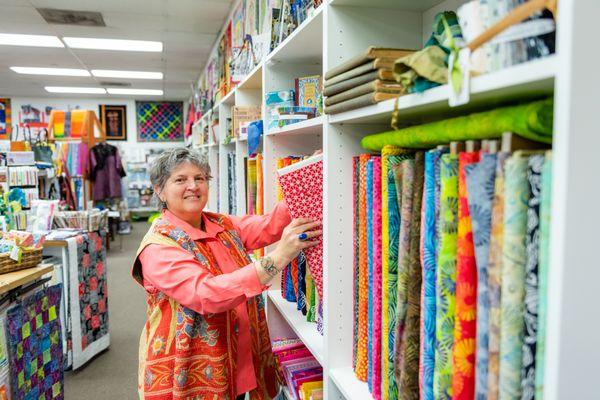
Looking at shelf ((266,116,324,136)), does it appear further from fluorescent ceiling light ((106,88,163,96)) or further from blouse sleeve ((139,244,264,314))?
fluorescent ceiling light ((106,88,163,96))

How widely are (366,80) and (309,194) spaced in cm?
57

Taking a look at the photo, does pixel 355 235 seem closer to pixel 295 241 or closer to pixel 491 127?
pixel 295 241

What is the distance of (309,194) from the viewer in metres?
1.48

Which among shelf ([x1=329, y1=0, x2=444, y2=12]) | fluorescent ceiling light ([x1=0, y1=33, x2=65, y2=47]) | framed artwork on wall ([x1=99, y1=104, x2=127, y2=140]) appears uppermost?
fluorescent ceiling light ([x1=0, y1=33, x2=65, y2=47])

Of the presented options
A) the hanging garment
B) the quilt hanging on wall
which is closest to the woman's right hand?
the hanging garment

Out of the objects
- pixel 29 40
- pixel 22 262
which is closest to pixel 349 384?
pixel 22 262

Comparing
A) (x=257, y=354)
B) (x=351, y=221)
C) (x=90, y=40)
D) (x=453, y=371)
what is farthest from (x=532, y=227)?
(x=90, y=40)

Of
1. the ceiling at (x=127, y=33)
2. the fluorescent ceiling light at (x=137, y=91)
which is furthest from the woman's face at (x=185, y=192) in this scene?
the fluorescent ceiling light at (x=137, y=91)

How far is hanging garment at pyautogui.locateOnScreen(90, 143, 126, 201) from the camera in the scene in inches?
337

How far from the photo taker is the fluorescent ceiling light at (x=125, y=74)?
8.89 m

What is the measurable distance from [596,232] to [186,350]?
138 centimetres

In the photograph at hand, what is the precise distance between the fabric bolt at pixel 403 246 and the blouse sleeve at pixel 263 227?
1035 millimetres

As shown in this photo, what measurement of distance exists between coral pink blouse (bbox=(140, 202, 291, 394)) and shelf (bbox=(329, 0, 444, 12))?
80 cm

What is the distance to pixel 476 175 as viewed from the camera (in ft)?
2.16
